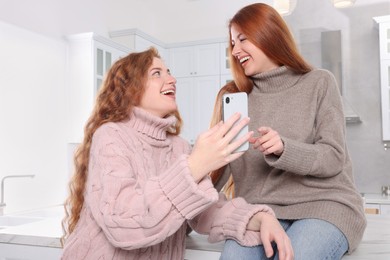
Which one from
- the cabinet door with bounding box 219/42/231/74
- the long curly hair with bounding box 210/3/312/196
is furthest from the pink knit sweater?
the cabinet door with bounding box 219/42/231/74

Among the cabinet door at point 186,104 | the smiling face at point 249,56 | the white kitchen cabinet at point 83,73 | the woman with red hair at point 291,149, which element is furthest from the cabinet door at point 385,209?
the white kitchen cabinet at point 83,73

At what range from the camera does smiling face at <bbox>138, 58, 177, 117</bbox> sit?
1220 millimetres

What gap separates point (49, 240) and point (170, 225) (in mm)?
638

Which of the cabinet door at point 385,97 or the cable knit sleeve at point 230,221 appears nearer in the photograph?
the cable knit sleeve at point 230,221

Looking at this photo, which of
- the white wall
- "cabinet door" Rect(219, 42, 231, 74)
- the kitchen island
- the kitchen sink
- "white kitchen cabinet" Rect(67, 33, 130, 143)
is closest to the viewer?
the kitchen island

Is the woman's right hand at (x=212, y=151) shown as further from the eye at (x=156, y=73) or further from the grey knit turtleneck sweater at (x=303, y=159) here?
the eye at (x=156, y=73)

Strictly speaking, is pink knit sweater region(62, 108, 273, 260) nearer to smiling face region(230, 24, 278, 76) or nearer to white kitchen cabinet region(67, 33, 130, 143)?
smiling face region(230, 24, 278, 76)

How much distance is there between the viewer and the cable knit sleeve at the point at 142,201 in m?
0.92

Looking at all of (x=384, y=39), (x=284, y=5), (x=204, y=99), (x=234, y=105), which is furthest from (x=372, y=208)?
(x=234, y=105)

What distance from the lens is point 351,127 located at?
154 inches

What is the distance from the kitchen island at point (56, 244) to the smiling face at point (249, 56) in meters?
0.57

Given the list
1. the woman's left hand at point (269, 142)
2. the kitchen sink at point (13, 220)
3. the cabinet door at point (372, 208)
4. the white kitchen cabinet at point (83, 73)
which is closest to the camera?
the woman's left hand at point (269, 142)

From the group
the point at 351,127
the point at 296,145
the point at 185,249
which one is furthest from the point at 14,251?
the point at 351,127

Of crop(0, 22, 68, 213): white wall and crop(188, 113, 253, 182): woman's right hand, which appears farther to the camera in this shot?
crop(0, 22, 68, 213): white wall
